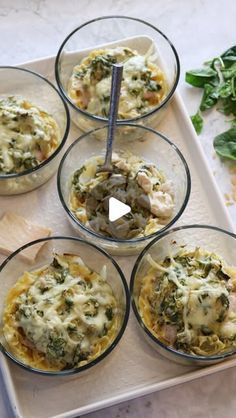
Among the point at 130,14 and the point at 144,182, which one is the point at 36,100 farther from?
the point at 130,14

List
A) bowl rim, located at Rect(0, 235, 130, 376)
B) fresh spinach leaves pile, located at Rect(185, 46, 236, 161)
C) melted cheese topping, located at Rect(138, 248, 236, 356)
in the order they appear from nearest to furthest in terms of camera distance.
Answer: bowl rim, located at Rect(0, 235, 130, 376), melted cheese topping, located at Rect(138, 248, 236, 356), fresh spinach leaves pile, located at Rect(185, 46, 236, 161)

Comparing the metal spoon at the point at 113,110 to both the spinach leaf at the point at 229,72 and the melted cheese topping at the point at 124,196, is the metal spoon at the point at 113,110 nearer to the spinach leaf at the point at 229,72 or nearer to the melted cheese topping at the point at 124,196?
the melted cheese topping at the point at 124,196

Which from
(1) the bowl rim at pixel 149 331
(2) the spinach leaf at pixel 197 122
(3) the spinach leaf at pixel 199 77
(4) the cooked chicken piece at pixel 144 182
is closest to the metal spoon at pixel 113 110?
(4) the cooked chicken piece at pixel 144 182

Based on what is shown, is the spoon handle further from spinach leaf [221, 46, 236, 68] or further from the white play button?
spinach leaf [221, 46, 236, 68]

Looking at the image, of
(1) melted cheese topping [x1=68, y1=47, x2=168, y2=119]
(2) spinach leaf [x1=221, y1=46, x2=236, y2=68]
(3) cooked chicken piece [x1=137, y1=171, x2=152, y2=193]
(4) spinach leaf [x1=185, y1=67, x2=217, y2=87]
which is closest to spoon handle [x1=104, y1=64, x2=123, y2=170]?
(3) cooked chicken piece [x1=137, y1=171, x2=152, y2=193]

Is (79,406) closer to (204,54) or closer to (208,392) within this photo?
(208,392)

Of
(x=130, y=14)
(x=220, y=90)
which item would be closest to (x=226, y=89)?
(x=220, y=90)
